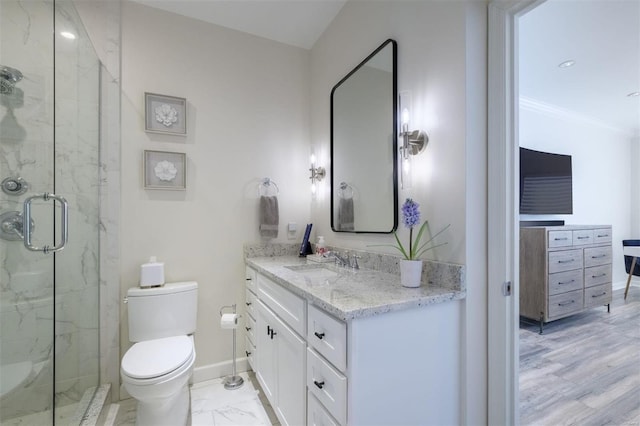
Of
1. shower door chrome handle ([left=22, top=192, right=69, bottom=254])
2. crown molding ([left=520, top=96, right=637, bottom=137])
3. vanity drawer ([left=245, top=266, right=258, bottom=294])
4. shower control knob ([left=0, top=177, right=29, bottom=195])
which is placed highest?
crown molding ([left=520, top=96, right=637, bottom=137])

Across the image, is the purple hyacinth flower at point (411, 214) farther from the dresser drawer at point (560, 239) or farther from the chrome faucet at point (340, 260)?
the dresser drawer at point (560, 239)

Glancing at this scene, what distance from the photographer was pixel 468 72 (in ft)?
4.28

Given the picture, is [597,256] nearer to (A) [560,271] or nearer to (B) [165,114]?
(A) [560,271]

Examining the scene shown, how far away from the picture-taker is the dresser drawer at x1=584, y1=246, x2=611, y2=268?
329cm

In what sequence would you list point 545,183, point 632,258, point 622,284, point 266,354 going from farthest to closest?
point 622,284
point 632,258
point 545,183
point 266,354

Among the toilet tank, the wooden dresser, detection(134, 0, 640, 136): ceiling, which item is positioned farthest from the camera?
the wooden dresser

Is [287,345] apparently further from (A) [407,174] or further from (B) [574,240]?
(B) [574,240]

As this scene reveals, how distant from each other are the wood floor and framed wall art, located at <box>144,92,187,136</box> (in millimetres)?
2933

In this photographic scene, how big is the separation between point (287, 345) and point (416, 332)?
2.19 feet

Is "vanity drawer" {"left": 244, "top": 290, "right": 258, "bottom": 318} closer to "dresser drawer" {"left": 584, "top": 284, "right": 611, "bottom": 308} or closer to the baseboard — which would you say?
"dresser drawer" {"left": 584, "top": 284, "right": 611, "bottom": 308}

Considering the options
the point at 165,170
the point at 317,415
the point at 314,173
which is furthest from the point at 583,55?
the point at 165,170

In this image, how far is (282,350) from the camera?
156cm

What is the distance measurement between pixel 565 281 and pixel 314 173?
2.86 meters

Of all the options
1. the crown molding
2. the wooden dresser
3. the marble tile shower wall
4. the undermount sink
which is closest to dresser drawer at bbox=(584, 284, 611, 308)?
the wooden dresser
